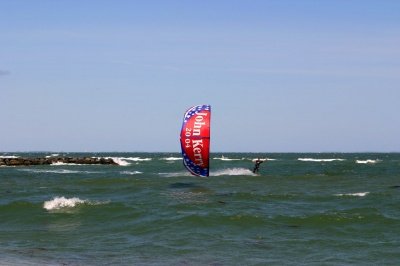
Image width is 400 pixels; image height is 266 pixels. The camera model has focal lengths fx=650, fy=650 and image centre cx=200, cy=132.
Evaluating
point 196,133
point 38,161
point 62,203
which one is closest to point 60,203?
point 62,203

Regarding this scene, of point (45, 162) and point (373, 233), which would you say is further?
point (45, 162)

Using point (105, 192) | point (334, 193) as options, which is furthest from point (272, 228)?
point (105, 192)

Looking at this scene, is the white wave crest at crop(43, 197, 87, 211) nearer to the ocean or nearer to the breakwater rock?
the ocean

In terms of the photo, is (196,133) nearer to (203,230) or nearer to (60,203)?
(60,203)

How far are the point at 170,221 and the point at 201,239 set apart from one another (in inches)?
133

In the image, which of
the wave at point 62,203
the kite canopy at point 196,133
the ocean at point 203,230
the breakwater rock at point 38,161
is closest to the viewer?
the ocean at point 203,230

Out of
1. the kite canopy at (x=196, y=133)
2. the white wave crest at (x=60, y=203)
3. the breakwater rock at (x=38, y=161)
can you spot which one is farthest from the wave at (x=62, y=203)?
the breakwater rock at (x=38, y=161)

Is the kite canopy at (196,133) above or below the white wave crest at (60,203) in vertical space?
above

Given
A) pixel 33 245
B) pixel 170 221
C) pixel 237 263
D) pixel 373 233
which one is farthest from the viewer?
pixel 170 221

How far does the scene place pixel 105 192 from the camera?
3541 cm

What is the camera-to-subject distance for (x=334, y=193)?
112 ft

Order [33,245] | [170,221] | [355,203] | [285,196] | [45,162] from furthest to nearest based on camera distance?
[45,162]
[285,196]
[355,203]
[170,221]
[33,245]

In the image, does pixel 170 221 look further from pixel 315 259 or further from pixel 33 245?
pixel 315 259

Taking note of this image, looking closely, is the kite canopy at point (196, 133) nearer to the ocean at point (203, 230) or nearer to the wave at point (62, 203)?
the ocean at point (203, 230)
